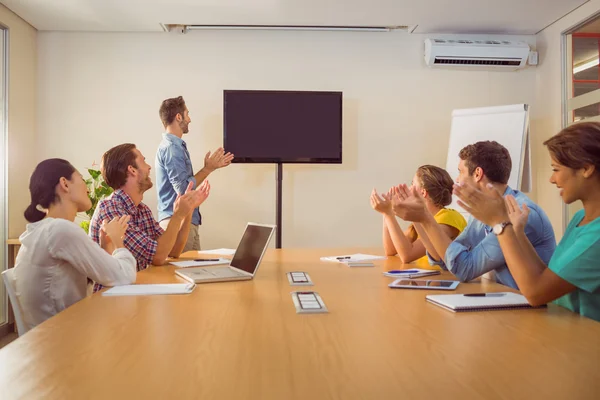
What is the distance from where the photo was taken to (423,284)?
201cm

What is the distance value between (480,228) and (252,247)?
96 cm

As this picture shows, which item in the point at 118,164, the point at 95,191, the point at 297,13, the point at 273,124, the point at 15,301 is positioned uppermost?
the point at 297,13

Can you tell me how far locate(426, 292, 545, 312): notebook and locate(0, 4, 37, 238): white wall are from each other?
12.9 ft

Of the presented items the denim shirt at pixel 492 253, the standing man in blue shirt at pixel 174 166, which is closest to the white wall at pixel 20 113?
the standing man in blue shirt at pixel 174 166

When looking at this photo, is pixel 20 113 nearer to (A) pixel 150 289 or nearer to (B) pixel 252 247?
(B) pixel 252 247

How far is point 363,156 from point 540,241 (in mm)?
3146

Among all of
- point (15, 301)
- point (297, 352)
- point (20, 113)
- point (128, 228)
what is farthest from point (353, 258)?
point (20, 113)

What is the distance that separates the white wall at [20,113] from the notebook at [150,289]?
3050mm

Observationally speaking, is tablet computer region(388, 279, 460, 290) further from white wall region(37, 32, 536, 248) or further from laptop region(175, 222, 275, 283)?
white wall region(37, 32, 536, 248)

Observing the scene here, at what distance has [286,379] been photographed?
1014 mm

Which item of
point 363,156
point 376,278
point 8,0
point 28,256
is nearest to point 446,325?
point 376,278

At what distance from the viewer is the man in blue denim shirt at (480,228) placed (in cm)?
208

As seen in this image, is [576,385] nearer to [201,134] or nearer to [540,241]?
[540,241]

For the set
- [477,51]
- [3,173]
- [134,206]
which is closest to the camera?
[134,206]
